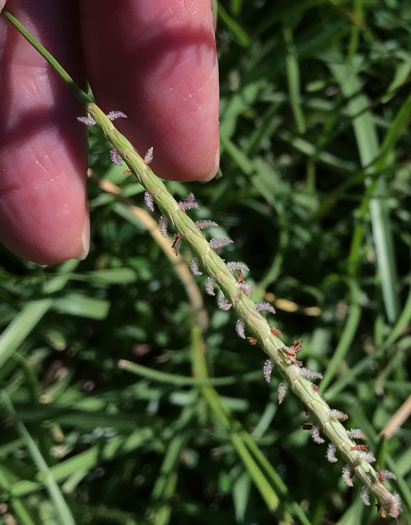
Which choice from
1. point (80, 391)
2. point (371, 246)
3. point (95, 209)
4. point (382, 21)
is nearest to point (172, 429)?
point (80, 391)

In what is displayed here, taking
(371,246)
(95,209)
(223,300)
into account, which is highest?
(223,300)

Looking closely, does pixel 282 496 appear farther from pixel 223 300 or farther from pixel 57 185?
pixel 57 185

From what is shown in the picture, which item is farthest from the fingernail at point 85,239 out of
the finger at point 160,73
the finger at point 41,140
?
the finger at point 160,73

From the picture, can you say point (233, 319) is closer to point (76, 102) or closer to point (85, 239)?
point (85, 239)

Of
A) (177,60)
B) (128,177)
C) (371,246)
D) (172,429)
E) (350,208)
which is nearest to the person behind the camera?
(177,60)

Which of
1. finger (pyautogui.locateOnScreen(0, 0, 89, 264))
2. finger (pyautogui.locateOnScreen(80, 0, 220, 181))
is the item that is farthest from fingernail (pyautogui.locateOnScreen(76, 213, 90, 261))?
finger (pyautogui.locateOnScreen(80, 0, 220, 181))

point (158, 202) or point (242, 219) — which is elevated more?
point (158, 202)

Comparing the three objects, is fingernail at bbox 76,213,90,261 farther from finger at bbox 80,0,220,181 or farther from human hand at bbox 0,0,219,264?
finger at bbox 80,0,220,181
